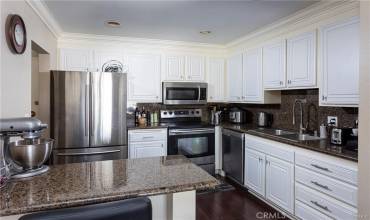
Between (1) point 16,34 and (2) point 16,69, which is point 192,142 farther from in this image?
(1) point 16,34

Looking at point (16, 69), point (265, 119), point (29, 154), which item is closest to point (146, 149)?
point (265, 119)

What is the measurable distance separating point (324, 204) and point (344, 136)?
26.0 inches

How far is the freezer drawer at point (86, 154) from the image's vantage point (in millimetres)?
3008

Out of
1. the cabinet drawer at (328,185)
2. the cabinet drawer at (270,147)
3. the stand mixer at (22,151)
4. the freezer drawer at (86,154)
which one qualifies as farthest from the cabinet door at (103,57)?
the cabinet drawer at (328,185)

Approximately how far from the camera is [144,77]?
Answer: 3.88 metres

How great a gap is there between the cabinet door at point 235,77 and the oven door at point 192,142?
29.7 inches

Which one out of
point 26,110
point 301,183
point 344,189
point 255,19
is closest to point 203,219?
point 301,183

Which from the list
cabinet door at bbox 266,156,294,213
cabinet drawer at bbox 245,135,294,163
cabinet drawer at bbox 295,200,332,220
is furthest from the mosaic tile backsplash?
cabinet drawer at bbox 295,200,332,220

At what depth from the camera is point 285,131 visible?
3.27 meters

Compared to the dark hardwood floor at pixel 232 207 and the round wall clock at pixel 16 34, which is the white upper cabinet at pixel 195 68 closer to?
the dark hardwood floor at pixel 232 207

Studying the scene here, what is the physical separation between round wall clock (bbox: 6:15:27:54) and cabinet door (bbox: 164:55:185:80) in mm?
2236

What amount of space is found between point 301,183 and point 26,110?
2.74 meters

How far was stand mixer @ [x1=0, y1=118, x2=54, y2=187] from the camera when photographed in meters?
1.25

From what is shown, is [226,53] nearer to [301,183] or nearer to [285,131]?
[285,131]
